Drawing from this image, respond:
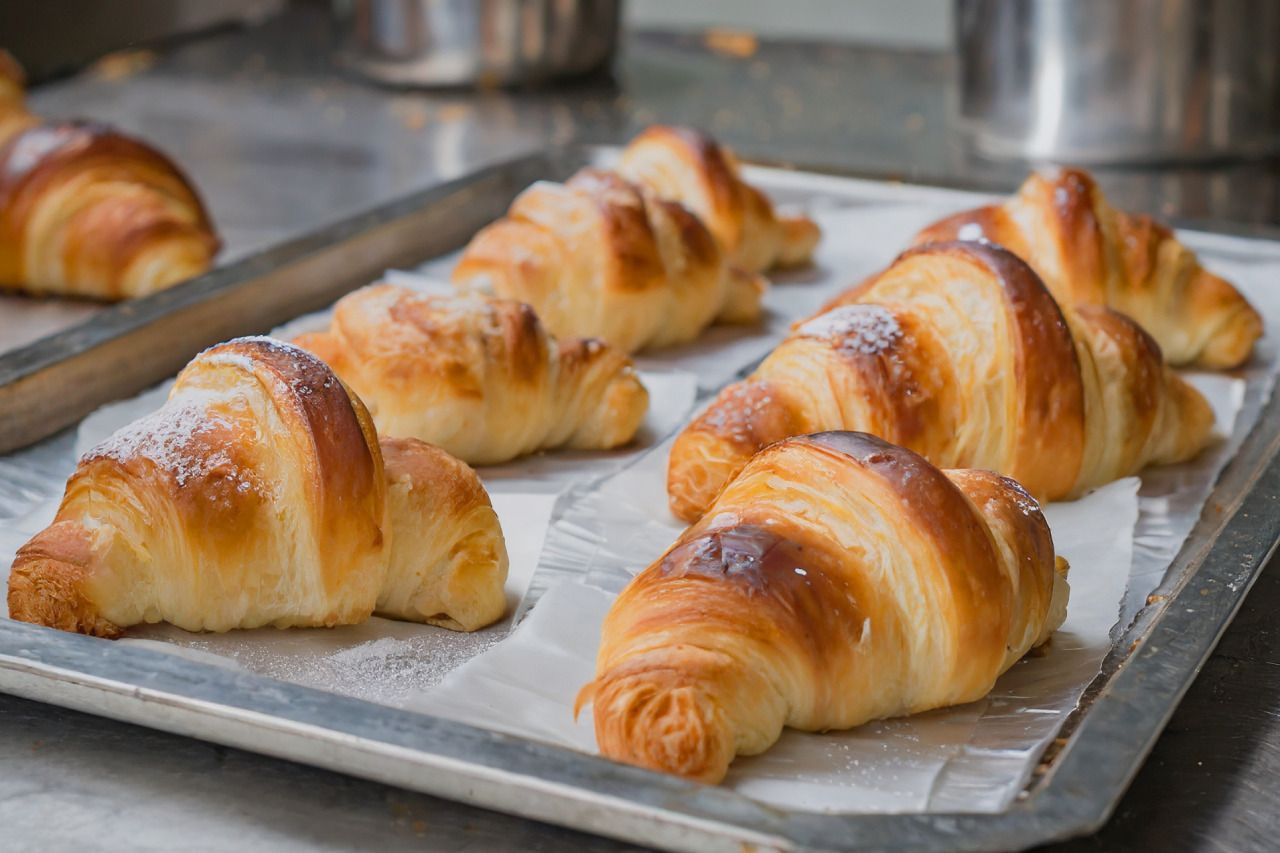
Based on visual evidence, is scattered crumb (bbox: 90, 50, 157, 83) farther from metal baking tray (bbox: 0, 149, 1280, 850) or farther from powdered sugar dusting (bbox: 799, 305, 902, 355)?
metal baking tray (bbox: 0, 149, 1280, 850)

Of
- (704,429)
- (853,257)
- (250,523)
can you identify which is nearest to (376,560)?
(250,523)

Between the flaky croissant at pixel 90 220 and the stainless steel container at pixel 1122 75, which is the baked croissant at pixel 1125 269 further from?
the flaky croissant at pixel 90 220

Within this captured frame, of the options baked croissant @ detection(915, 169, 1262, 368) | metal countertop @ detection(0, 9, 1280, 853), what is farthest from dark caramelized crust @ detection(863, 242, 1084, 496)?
baked croissant @ detection(915, 169, 1262, 368)

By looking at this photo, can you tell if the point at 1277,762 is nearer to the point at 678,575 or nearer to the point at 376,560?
the point at 678,575

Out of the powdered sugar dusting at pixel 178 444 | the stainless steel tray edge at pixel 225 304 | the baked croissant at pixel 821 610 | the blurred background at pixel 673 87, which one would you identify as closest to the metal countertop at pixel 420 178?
the blurred background at pixel 673 87

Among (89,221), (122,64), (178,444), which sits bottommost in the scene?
(122,64)

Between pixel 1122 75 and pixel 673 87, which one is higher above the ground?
pixel 1122 75

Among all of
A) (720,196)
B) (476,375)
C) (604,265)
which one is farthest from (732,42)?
(476,375)

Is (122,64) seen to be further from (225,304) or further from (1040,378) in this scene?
(1040,378)
